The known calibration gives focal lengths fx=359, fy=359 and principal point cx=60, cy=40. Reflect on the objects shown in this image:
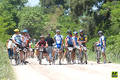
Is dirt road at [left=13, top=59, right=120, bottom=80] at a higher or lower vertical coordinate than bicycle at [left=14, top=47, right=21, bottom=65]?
lower

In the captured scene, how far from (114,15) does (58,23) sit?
108 feet

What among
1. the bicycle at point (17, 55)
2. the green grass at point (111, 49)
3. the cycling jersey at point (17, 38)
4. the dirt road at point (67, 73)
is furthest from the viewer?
the green grass at point (111, 49)

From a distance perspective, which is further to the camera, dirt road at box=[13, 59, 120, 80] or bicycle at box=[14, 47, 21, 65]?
bicycle at box=[14, 47, 21, 65]

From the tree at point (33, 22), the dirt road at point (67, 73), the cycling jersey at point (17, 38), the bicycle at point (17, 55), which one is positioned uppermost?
the tree at point (33, 22)

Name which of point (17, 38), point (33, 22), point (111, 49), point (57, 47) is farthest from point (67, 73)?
point (33, 22)

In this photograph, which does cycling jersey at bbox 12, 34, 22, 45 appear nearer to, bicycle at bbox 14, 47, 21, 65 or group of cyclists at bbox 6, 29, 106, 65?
group of cyclists at bbox 6, 29, 106, 65

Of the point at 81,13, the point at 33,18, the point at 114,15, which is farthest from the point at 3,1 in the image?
the point at 114,15

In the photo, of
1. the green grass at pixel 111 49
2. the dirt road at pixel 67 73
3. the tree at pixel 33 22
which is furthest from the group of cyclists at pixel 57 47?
the tree at pixel 33 22

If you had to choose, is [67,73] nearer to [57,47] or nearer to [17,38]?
[57,47]

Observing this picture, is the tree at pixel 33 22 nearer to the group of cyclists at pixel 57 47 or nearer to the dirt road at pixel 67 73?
the group of cyclists at pixel 57 47

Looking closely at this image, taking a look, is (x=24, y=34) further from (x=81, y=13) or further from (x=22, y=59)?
(x=81, y=13)

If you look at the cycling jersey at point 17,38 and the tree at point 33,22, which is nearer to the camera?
the cycling jersey at point 17,38

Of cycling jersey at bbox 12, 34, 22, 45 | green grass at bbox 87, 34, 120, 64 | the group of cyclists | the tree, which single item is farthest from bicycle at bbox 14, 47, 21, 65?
the tree

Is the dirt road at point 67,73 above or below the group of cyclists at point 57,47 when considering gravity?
below
